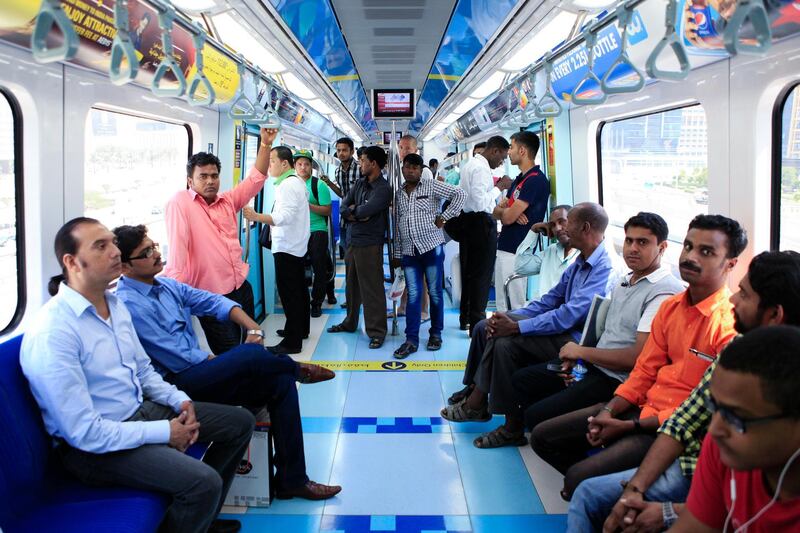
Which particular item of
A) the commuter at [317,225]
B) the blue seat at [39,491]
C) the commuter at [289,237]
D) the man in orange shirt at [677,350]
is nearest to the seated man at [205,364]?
the blue seat at [39,491]

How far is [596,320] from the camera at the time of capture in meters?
3.44

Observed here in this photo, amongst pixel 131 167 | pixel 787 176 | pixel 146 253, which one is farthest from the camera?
pixel 131 167

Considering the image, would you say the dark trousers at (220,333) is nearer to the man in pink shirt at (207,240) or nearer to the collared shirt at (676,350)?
the man in pink shirt at (207,240)

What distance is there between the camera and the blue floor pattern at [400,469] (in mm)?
3115

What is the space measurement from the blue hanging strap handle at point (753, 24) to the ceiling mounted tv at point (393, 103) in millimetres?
7983

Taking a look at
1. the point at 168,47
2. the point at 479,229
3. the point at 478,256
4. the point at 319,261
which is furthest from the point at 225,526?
the point at 319,261

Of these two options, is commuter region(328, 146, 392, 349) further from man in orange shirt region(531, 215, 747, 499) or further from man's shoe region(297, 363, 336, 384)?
man in orange shirt region(531, 215, 747, 499)

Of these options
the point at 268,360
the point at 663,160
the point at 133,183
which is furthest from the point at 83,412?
the point at 663,160

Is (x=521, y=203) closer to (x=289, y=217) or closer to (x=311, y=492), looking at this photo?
(x=289, y=217)

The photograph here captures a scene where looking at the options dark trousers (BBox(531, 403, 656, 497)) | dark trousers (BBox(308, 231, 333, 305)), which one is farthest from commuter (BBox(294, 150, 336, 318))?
dark trousers (BBox(531, 403, 656, 497))

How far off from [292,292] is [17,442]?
12.4 feet

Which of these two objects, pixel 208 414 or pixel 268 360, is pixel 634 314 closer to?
pixel 268 360

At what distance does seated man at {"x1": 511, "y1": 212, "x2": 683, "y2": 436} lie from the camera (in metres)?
3.06

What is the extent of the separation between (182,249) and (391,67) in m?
5.09
